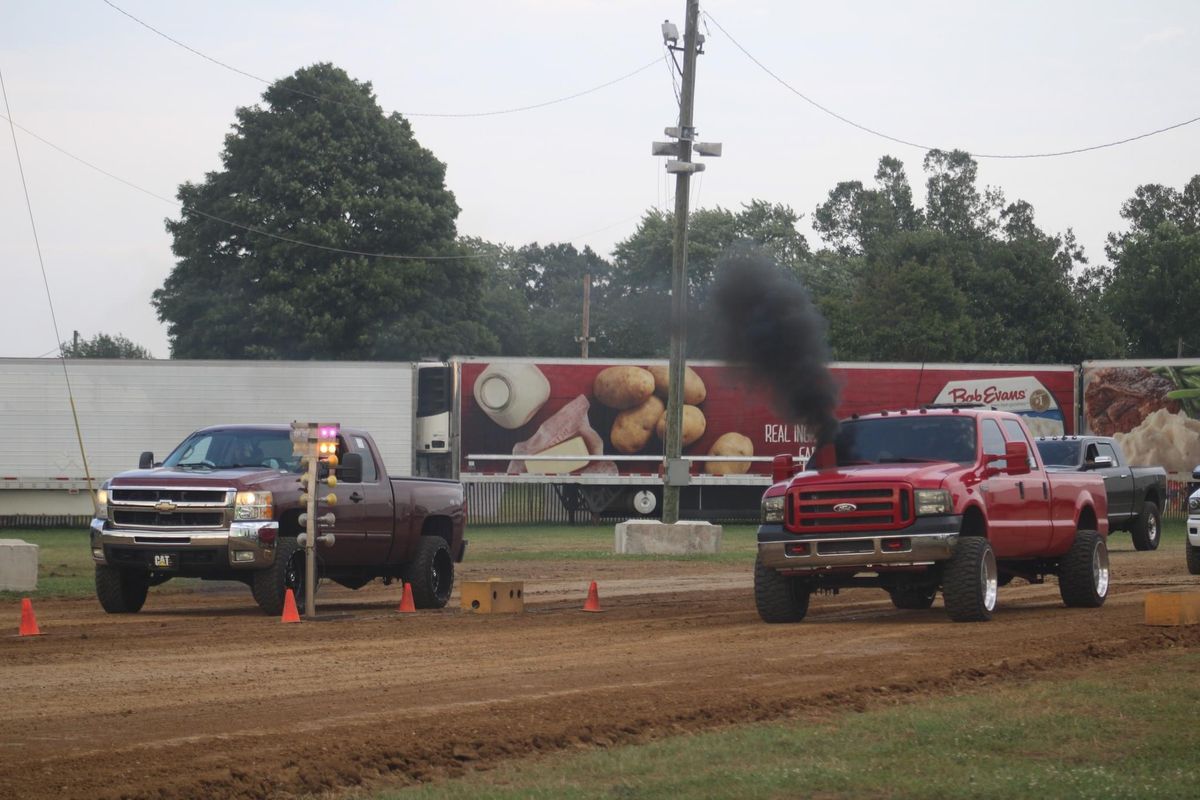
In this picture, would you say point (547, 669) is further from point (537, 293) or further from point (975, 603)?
point (537, 293)

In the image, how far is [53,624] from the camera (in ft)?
53.6

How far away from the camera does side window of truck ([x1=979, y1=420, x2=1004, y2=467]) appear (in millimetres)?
16344

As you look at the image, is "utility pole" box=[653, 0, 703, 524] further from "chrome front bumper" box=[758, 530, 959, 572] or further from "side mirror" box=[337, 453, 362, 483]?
"chrome front bumper" box=[758, 530, 959, 572]

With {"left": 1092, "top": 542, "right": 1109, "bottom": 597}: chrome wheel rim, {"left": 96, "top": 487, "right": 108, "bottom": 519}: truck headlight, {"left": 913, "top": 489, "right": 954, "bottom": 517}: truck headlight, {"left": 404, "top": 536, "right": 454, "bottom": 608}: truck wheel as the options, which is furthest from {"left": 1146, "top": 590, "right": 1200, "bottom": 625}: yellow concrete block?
{"left": 96, "top": 487, "right": 108, "bottom": 519}: truck headlight

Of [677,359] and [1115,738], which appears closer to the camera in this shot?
[1115,738]

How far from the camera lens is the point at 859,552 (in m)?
15.3

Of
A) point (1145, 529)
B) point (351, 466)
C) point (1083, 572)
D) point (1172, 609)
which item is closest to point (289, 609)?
point (351, 466)

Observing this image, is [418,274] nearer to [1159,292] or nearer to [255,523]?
[1159,292]

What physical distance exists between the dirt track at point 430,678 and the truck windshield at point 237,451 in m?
1.70

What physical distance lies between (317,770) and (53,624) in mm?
9455

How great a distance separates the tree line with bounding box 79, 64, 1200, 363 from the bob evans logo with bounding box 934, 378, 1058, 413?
9.14 meters

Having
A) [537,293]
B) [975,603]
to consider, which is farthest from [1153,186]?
[975,603]

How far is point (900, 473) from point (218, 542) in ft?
23.1

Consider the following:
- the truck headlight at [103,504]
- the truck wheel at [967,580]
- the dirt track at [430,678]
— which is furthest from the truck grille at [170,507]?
the truck wheel at [967,580]
